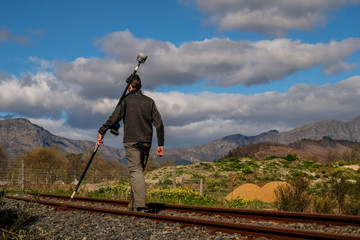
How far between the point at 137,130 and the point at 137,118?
241 millimetres

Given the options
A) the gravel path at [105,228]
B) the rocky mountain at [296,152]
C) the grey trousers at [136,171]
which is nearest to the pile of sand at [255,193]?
the grey trousers at [136,171]

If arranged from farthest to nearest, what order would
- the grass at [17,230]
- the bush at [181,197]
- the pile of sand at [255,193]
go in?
the pile of sand at [255,193]
the bush at [181,197]
the grass at [17,230]

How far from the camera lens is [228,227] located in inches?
211

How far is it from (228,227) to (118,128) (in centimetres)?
328

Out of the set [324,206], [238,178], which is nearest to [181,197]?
[324,206]

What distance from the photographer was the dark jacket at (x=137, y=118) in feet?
24.2

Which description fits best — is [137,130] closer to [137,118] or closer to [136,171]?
[137,118]

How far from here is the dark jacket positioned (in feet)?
24.2

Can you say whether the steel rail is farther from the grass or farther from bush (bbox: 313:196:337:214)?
the grass

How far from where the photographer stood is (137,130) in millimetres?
7352

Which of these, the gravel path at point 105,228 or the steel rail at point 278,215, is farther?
the steel rail at point 278,215

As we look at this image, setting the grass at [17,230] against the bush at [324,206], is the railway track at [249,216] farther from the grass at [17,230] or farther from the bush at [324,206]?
the bush at [324,206]

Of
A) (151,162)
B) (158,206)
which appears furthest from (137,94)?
(151,162)

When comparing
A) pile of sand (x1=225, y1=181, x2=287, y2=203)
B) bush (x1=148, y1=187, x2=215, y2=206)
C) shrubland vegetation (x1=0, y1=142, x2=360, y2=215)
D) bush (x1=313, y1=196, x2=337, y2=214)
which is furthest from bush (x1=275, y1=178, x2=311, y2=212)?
pile of sand (x1=225, y1=181, x2=287, y2=203)
